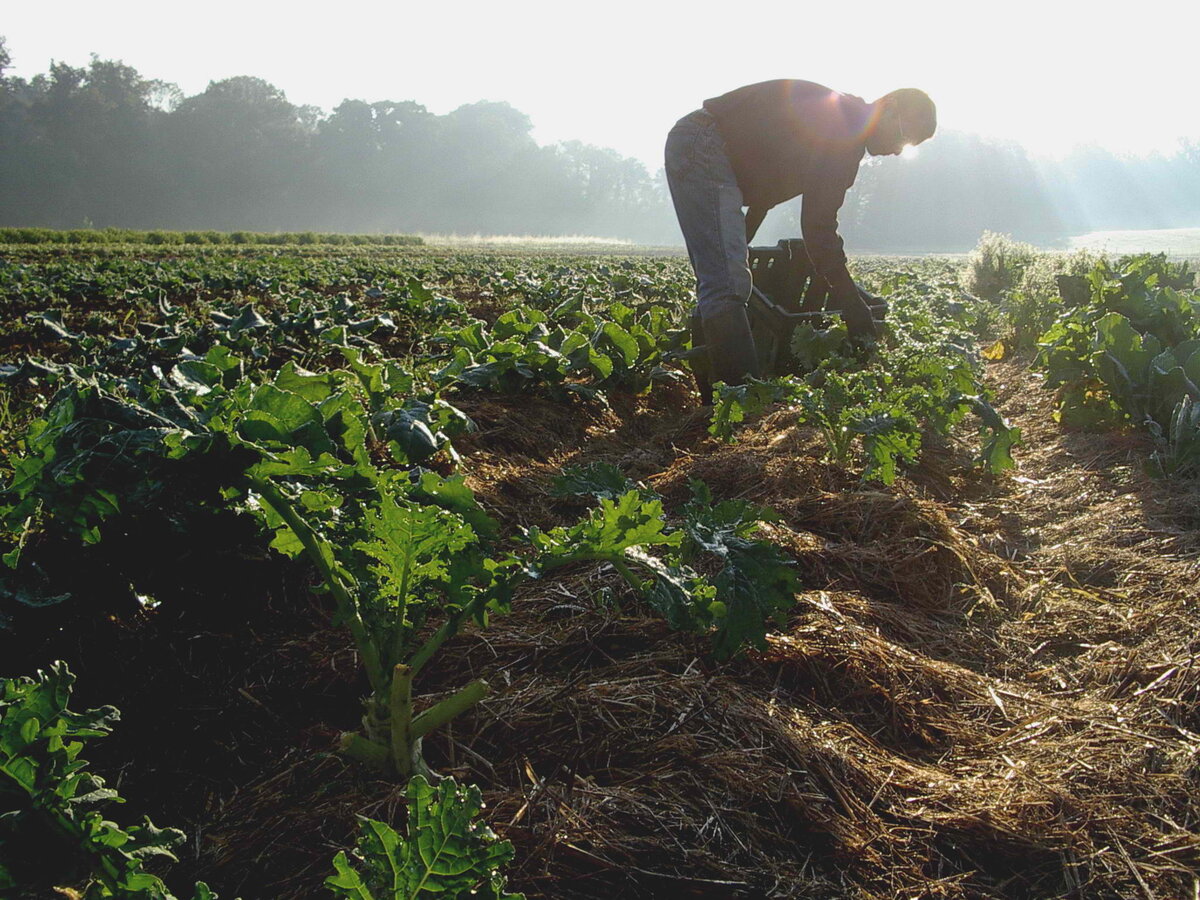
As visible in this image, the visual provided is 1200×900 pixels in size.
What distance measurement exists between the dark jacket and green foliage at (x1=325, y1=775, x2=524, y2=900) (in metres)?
4.16

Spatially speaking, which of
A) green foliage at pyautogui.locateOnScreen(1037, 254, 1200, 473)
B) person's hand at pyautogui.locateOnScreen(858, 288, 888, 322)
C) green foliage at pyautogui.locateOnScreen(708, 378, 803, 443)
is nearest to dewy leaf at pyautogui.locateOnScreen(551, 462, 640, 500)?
green foliage at pyautogui.locateOnScreen(708, 378, 803, 443)

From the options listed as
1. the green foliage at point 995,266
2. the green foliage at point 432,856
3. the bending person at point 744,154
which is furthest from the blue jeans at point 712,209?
the green foliage at point 995,266

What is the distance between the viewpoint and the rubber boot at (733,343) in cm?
434

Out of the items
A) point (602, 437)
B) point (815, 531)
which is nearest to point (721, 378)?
point (602, 437)

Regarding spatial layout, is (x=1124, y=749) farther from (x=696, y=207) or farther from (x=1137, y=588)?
(x=696, y=207)

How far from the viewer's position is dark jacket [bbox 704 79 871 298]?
4.31m

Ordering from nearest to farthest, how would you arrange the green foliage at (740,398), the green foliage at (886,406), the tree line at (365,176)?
1. the green foliage at (886,406)
2. the green foliage at (740,398)
3. the tree line at (365,176)

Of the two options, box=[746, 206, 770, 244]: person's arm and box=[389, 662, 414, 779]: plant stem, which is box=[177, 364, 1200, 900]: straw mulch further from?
box=[746, 206, 770, 244]: person's arm

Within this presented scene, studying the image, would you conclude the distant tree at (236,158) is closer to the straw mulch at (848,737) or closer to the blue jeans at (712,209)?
the blue jeans at (712,209)

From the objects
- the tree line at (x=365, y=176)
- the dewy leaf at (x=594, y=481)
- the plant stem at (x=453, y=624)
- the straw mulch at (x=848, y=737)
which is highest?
the tree line at (x=365, y=176)

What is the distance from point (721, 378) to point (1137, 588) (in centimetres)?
237

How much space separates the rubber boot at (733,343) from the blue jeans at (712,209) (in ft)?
0.14

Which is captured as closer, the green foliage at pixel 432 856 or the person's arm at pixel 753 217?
the green foliage at pixel 432 856

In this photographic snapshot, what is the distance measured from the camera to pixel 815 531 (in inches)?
112
